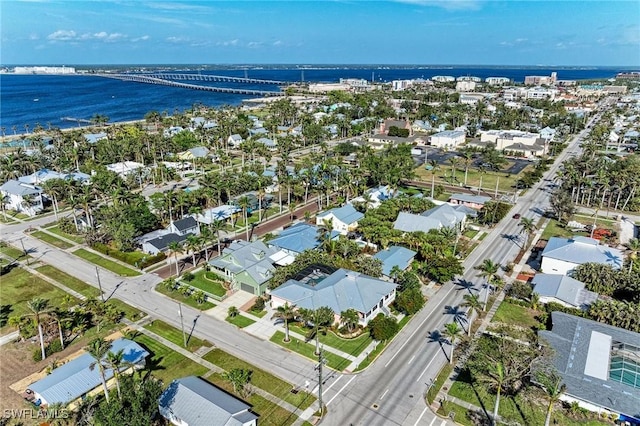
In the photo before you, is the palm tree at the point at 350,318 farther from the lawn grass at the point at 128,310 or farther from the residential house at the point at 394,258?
the lawn grass at the point at 128,310

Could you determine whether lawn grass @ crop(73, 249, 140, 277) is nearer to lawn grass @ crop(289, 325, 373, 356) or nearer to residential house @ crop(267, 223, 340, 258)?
residential house @ crop(267, 223, 340, 258)

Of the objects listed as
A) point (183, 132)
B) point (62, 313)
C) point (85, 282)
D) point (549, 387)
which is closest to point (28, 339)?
point (62, 313)

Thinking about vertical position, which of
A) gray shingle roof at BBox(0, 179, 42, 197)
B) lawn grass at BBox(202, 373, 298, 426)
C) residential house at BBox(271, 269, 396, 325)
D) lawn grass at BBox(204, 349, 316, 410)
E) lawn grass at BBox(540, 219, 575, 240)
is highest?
gray shingle roof at BBox(0, 179, 42, 197)

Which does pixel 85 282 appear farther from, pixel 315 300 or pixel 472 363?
pixel 472 363

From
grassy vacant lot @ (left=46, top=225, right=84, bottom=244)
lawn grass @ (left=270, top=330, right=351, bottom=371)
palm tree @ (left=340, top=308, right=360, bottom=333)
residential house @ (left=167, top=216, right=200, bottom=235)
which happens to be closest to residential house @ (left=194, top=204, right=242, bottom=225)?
residential house @ (left=167, top=216, right=200, bottom=235)

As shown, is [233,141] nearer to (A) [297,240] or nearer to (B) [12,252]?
(B) [12,252]

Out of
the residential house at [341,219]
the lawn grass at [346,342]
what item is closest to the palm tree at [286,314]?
the lawn grass at [346,342]

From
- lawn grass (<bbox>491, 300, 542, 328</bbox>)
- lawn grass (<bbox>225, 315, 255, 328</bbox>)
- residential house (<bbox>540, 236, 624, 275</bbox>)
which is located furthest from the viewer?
residential house (<bbox>540, 236, 624, 275</bbox>)

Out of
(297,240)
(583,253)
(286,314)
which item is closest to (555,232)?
(583,253)
